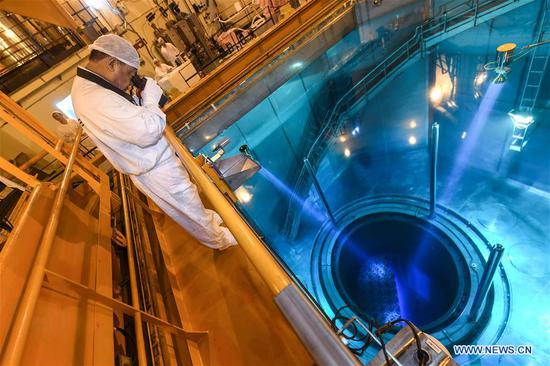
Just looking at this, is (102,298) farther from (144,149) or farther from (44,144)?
(44,144)

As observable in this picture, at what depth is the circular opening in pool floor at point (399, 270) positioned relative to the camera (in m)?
4.39

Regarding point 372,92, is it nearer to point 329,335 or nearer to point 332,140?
point 332,140

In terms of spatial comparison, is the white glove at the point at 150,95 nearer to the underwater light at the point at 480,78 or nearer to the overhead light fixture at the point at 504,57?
the overhead light fixture at the point at 504,57

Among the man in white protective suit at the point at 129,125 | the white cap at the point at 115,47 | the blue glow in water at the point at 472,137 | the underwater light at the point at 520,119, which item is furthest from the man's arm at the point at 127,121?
the underwater light at the point at 520,119

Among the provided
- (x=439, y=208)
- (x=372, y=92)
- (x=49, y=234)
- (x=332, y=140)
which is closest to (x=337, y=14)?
(x=372, y=92)

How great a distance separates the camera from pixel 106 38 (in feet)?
5.91

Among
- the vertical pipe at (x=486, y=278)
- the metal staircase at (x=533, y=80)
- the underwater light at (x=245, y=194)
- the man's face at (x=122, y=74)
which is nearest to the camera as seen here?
the man's face at (x=122, y=74)

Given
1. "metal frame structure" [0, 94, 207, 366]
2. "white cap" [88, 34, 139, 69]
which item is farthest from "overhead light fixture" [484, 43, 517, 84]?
"metal frame structure" [0, 94, 207, 366]

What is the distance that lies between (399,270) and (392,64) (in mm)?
4752

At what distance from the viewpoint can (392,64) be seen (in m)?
5.89

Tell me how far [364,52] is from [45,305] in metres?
6.74

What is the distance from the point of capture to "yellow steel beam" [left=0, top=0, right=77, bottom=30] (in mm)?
2444

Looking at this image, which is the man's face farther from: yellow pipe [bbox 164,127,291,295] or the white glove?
yellow pipe [bbox 164,127,291,295]

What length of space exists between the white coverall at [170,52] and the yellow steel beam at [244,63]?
4098mm
